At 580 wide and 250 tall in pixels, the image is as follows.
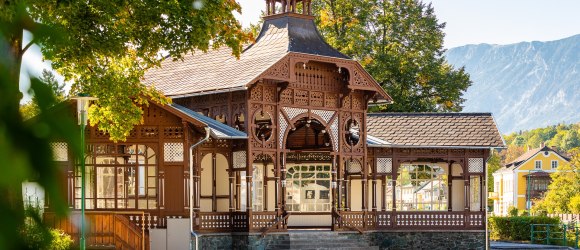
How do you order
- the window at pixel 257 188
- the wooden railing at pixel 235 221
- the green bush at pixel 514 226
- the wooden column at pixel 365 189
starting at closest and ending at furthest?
the wooden railing at pixel 235 221, the window at pixel 257 188, the wooden column at pixel 365 189, the green bush at pixel 514 226

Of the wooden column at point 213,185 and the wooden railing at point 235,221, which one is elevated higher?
the wooden column at point 213,185

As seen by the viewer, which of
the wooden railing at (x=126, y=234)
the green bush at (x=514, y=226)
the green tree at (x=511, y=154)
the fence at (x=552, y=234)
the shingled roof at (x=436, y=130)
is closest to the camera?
the wooden railing at (x=126, y=234)

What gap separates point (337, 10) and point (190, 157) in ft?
65.2

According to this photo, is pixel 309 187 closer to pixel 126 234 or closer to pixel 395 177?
pixel 395 177

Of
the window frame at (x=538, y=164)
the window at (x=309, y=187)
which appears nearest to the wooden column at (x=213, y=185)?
the window at (x=309, y=187)

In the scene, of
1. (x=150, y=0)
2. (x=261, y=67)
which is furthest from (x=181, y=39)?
(x=261, y=67)

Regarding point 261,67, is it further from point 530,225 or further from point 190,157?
point 530,225

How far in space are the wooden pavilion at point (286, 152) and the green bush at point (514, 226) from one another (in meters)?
6.91

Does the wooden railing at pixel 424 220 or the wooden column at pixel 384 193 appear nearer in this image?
the wooden railing at pixel 424 220

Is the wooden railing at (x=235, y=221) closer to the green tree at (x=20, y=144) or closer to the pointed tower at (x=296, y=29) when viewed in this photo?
the pointed tower at (x=296, y=29)

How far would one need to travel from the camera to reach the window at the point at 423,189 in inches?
1303

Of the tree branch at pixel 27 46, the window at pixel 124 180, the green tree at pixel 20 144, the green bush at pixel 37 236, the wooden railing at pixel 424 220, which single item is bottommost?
the wooden railing at pixel 424 220

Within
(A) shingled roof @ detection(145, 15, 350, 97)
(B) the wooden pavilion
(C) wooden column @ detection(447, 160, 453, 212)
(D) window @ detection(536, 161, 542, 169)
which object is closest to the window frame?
(D) window @ detection(536, 161, 542, 169)

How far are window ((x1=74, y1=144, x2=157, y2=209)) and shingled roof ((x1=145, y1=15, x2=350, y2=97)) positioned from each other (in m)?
3.07
